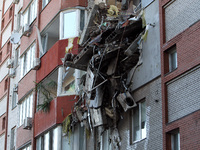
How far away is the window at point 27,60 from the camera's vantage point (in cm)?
2681

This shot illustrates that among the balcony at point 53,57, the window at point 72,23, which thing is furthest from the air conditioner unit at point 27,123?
the window at point 72,23

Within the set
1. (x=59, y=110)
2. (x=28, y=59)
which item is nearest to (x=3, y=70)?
(x=28, y=59)

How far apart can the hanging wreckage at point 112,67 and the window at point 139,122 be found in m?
0.31

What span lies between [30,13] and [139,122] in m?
13.8

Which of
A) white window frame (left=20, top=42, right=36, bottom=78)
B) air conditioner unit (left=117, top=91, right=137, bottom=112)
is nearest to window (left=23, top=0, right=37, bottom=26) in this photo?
white window frame (left=20, top=42, right=36, bottom=78)

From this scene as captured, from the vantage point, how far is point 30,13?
28859 millimetres

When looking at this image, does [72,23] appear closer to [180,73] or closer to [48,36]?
[48,36]

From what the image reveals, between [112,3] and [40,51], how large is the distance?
503cm

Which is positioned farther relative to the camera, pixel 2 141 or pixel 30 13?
→ pixel 2 141

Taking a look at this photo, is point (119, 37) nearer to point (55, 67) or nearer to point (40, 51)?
point (55, 67)

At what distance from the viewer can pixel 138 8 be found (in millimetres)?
19375

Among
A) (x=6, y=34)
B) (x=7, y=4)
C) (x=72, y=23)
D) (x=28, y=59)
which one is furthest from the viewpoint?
(x=7, y=4)

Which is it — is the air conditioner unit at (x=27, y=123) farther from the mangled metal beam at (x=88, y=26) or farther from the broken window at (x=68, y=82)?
the mangled metal beam at (x=88, y=26)

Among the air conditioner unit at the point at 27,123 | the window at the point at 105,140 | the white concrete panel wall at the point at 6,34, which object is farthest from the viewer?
the white concrete panel wall at the point at 6,34
